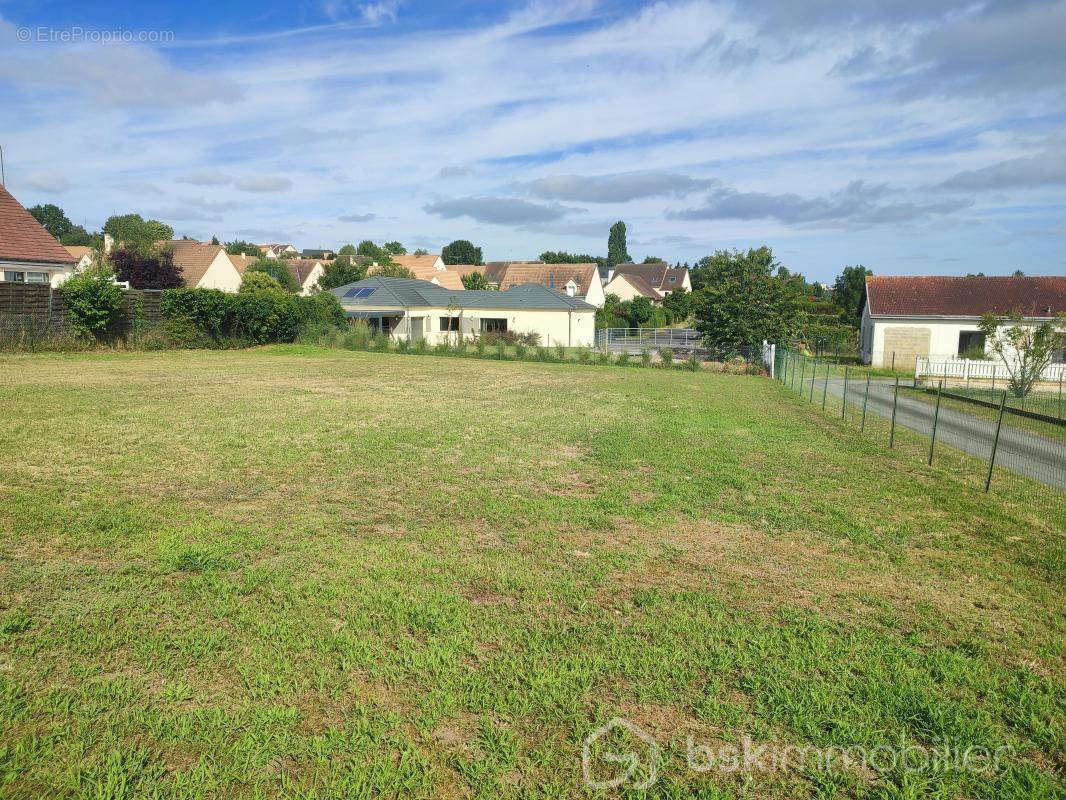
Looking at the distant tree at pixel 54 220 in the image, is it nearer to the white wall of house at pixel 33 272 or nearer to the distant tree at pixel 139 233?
the distant tree at pixel 139 233

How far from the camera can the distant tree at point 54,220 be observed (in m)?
120

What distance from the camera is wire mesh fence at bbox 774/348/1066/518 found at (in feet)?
32.4

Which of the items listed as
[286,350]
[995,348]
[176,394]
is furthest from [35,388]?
[995,348]

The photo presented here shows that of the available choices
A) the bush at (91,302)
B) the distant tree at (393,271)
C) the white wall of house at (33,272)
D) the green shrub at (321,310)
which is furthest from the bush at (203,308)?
the distant tree at (393,271)

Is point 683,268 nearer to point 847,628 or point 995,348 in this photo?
point 995,348

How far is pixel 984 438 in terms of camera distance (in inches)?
572

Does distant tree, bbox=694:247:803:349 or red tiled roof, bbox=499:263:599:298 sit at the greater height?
red tiled roof, bbox=499:263:599:298

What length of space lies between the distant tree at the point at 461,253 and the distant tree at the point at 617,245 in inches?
1013

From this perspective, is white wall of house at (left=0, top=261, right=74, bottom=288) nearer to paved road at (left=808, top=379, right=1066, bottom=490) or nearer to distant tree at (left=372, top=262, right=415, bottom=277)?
paved road at (left=808, top=379, right=1066, bottom=490)

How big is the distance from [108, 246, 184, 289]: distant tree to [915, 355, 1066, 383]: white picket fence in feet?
133

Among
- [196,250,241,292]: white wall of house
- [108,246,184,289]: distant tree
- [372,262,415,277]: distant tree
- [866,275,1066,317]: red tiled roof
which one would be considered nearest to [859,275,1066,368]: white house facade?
[866,275,1066,317]: red tiled roof

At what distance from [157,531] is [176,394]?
383 inches

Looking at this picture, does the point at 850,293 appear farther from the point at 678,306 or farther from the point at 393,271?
the point at 393,271

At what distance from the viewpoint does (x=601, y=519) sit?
7.21 m
